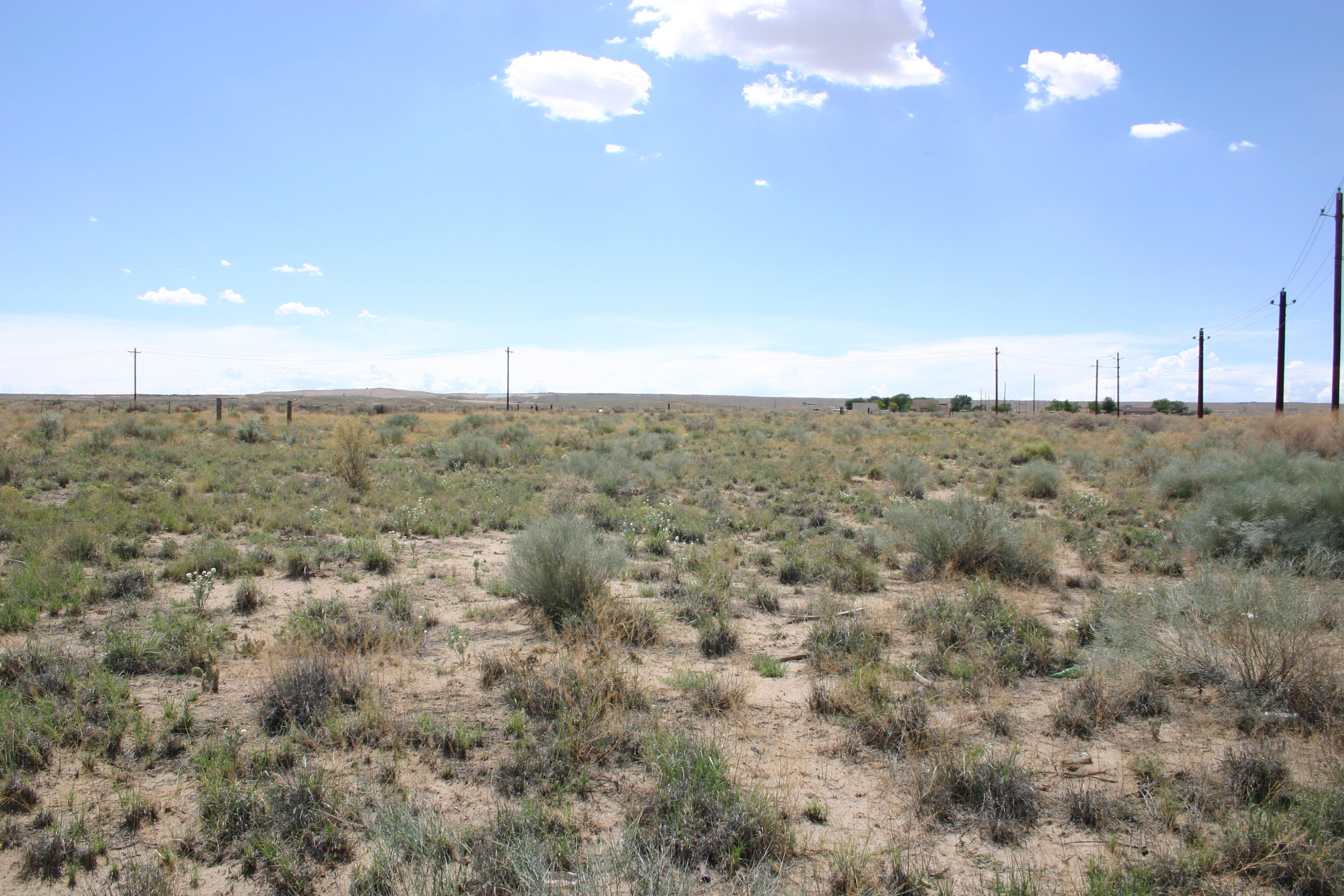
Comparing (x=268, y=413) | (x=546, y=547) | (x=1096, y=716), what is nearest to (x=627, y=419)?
(x=268, y=413)

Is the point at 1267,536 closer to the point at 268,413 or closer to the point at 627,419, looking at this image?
the point at 627,419

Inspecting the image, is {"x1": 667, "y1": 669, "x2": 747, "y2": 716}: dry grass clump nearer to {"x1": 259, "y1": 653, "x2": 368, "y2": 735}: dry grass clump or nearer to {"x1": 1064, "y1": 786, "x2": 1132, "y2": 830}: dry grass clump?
{"x1": 1064, "y1": 786, "x2": 1132, "y2": 830}: dry grass clump

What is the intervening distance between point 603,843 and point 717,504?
11.0m

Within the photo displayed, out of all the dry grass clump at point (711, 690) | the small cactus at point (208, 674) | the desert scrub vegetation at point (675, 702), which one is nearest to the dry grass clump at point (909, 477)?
the desert scrub vegetation at point (675, 702)

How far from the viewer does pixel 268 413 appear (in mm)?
47406

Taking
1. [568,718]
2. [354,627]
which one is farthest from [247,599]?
[568,718]

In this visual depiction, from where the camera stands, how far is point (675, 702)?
18.5ft

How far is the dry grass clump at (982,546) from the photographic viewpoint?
30.8 feet

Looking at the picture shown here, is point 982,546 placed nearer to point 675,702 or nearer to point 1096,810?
point 675,702

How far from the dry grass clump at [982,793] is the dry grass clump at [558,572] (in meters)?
3.96

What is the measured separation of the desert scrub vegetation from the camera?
3719 millimetres

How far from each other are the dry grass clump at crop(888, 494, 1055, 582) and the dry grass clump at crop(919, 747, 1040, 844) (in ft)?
16.5

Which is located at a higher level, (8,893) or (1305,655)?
(1305,655)

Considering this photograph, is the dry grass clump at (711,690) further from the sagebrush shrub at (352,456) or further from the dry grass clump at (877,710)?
the sagebrush shrub at (352,456)
